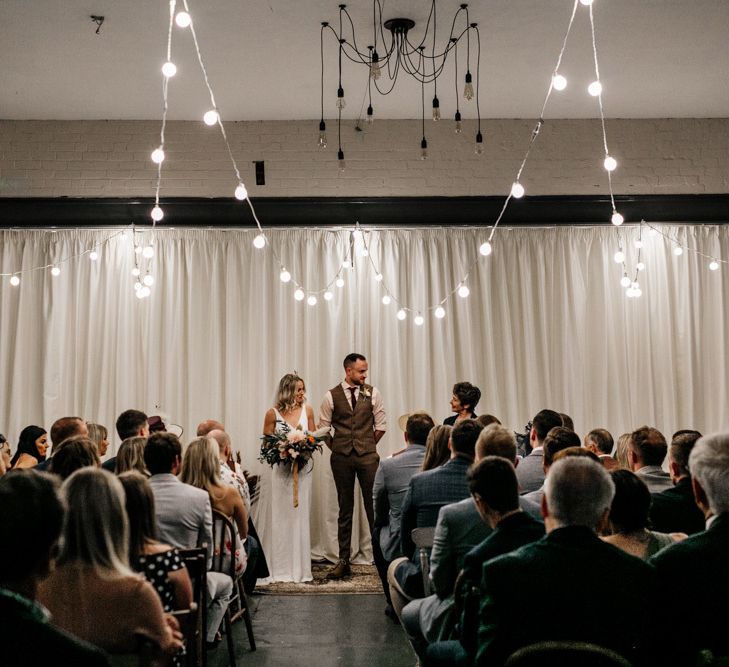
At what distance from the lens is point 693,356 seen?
27.3 feet

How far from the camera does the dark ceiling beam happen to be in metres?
8.05

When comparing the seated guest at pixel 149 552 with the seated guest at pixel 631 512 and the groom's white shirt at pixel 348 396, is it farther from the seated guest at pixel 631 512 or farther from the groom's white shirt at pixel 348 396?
the groom's white shirt at pixel 348 396

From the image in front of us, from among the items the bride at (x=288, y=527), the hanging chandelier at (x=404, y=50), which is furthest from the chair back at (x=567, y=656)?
the bride at (x=288, y=527)

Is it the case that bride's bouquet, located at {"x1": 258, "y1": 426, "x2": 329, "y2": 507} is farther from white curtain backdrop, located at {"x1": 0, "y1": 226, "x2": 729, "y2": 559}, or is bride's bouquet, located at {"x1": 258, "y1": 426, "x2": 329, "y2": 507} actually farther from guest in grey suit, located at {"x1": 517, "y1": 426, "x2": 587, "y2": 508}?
guest in grey suit, located at {"x1": 517, "y1": 426, "x2": 587, "y2": 508}

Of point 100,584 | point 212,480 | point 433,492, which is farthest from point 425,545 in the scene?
point 100,584

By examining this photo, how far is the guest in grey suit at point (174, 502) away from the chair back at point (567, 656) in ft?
7.53

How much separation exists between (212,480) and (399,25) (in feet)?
12.1

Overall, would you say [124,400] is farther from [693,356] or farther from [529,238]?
[693,356]

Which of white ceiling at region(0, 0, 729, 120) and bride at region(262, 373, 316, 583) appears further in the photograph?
bride at region(262, 373, 316, 583)

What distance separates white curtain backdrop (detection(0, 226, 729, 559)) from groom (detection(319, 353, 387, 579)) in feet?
1.58

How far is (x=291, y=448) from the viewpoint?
22.4 ft

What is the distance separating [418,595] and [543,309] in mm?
4630

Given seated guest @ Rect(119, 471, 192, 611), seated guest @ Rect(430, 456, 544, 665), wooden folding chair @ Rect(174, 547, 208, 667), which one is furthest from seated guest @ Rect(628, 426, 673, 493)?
seated guest @ Rect(119, 471, 192, 611)

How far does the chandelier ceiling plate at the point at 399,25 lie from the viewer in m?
6.18
